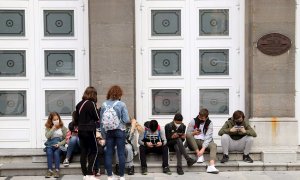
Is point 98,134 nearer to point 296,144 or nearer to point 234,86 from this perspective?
point 234,86

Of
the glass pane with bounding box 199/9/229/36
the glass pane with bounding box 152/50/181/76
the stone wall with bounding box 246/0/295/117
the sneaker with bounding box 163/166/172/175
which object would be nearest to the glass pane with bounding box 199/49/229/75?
the glass pane with bounding box 199/9/229/36

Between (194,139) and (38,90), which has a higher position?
(38,90)

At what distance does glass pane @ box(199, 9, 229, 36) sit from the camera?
11.0m

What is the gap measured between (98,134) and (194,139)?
1.92 m

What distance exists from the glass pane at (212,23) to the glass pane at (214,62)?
38 centimetres

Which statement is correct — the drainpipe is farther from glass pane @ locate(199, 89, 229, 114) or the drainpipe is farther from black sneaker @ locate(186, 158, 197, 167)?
black sneaker @ locate(186, 158, 197, 167)

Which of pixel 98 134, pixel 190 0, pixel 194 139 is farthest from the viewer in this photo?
pixel 190 0

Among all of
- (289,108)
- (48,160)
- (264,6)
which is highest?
(264,6)

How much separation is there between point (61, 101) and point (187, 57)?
280cm

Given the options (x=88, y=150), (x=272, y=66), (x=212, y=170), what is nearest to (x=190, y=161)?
(x=212, y=170)

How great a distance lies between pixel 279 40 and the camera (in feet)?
34.1

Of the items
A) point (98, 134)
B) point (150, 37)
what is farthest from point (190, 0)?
point (98, 134)

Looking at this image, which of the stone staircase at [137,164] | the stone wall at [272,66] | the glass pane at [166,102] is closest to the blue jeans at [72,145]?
the stone staircase at [137,164]

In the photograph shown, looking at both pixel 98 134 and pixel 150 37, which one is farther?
pixel 150 37
